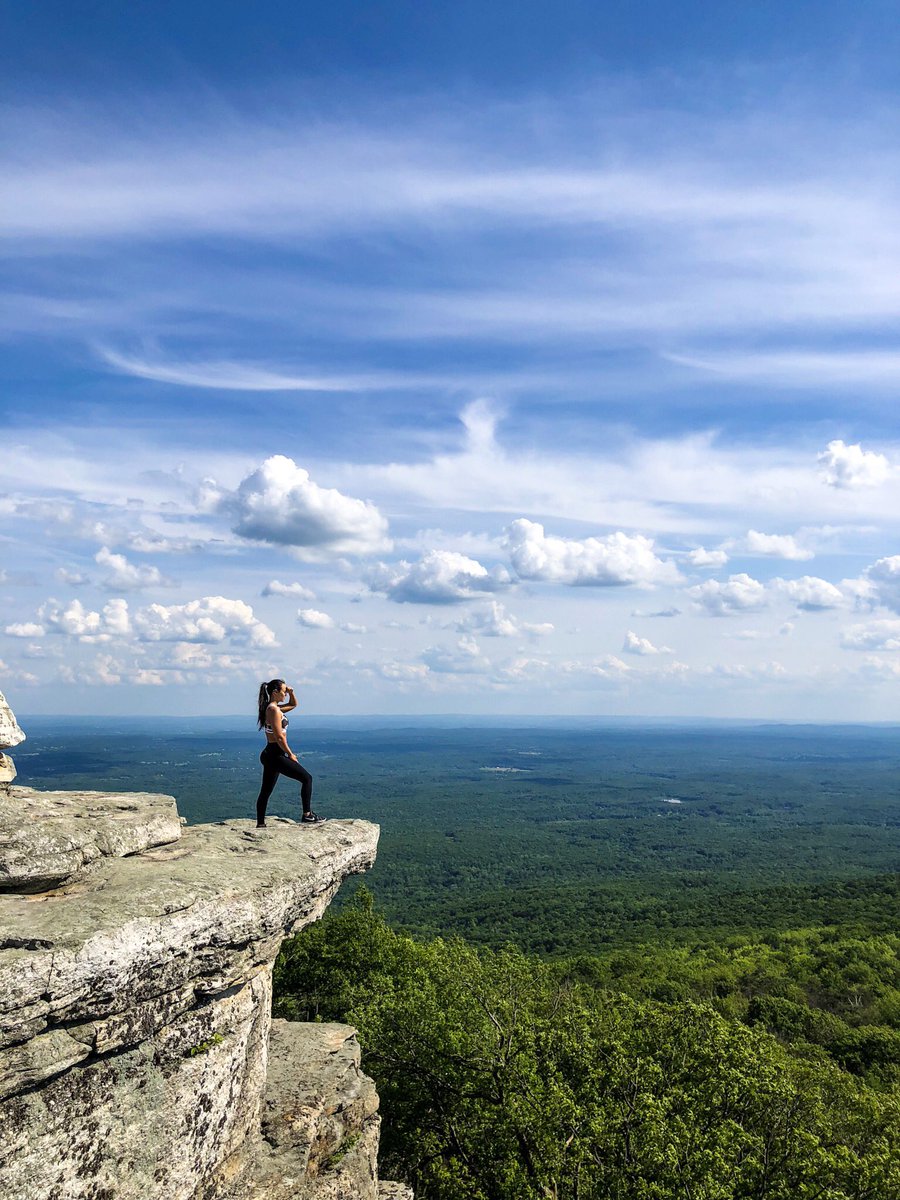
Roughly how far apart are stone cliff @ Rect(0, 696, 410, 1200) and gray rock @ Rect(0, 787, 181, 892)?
3 cm

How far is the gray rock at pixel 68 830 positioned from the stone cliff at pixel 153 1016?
0.03 metres

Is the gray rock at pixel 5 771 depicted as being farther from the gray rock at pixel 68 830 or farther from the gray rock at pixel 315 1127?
the gray rock at pixel 315 1127

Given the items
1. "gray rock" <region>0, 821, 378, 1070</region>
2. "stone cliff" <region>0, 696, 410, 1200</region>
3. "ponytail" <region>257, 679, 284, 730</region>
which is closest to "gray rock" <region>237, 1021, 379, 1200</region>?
"stone cliff" <region>0, 696, 410, 1200</region>

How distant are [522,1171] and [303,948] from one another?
18191 millimetres

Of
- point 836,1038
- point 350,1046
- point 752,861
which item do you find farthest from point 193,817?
point 350,1046

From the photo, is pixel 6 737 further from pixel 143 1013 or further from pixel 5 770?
pixel 143 1013

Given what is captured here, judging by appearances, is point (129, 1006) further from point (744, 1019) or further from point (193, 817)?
point (193, 817)

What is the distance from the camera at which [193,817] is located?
168m

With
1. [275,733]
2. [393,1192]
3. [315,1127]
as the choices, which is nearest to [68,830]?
[275,733]

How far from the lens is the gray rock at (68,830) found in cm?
991

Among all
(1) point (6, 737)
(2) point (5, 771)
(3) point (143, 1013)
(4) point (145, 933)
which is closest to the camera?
(4) point (145, 933)

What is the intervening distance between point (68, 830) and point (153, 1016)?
329 cm

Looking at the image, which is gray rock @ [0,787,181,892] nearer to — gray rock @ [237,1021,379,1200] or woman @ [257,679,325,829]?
woman @ [257,679,325,829]

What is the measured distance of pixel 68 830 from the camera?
10.9m
